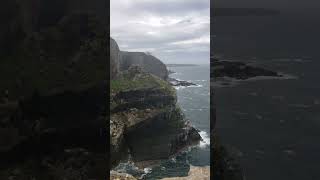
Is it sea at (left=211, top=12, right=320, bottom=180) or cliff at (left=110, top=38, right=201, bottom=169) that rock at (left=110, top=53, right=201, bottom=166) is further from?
sea at (left=211, top=12, right=320, bottom=180)

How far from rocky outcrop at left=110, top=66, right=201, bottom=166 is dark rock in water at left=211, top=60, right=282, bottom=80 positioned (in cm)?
2383

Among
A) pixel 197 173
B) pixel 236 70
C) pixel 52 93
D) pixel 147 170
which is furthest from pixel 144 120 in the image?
pixel 236 70

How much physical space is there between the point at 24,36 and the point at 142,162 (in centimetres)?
2726

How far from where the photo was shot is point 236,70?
19.7 feet

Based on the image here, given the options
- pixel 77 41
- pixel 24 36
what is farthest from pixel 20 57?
pixel 77 41

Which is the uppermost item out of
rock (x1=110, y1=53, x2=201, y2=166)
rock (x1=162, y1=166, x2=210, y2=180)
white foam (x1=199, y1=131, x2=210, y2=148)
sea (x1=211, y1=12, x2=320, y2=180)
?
sea (x1=211, y1=12, x2=320, y2=180)

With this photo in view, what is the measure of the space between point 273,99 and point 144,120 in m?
28.7

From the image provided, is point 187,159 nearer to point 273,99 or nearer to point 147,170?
point 147,170

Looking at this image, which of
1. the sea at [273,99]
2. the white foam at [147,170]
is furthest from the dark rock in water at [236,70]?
the white foam at [147,170]

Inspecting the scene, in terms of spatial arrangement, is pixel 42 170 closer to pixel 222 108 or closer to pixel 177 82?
pixel 222 108

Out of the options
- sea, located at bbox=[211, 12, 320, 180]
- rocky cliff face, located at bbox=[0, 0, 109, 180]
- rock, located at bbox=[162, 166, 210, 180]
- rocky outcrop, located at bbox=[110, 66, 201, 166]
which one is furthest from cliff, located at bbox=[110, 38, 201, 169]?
sea, located at bbox=[211, 12, 320, 180]

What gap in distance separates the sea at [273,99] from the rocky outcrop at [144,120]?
23.8m

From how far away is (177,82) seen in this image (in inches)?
2562

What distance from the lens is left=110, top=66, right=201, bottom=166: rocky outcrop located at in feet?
104
